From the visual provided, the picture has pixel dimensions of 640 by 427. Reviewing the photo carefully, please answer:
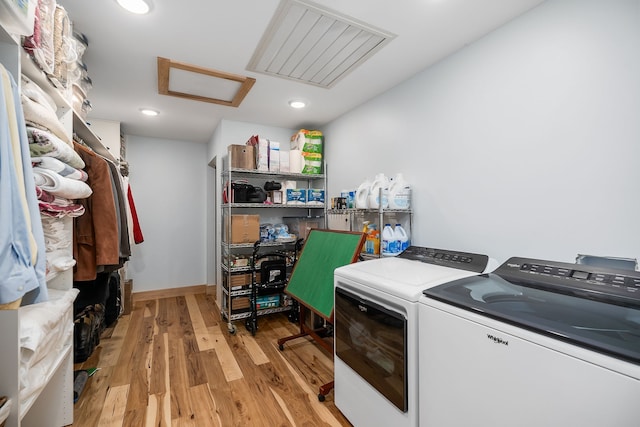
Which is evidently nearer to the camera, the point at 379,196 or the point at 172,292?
the point at 379,196

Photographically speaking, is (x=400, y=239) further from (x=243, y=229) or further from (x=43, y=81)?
(x=43, y=81)

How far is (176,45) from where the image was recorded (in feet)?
5.87

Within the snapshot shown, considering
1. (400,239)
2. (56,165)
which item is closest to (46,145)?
(56,165)

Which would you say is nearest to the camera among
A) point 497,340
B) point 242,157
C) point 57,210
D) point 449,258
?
point 497,340

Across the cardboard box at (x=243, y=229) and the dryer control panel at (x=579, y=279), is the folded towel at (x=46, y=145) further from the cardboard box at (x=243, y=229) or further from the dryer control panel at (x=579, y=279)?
the dryer control panel at (x=579, y=279)

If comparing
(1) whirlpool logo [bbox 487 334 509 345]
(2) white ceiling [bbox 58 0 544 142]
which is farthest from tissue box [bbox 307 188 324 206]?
(1) whirlpool logo [bbox 487 334 509 345]

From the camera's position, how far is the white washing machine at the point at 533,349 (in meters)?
0.72

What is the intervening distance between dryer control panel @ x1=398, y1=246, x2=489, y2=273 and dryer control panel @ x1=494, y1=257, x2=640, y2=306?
187mm

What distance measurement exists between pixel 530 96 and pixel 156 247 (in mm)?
4453

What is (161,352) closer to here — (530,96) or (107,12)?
(107,12)

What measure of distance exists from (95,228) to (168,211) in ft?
→ 8.11

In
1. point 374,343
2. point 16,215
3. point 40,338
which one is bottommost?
point 374,343

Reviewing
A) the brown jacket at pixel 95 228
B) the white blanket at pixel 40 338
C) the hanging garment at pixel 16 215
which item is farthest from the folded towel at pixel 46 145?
the white blanket at pixel 40 338

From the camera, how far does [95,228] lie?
1718mm
